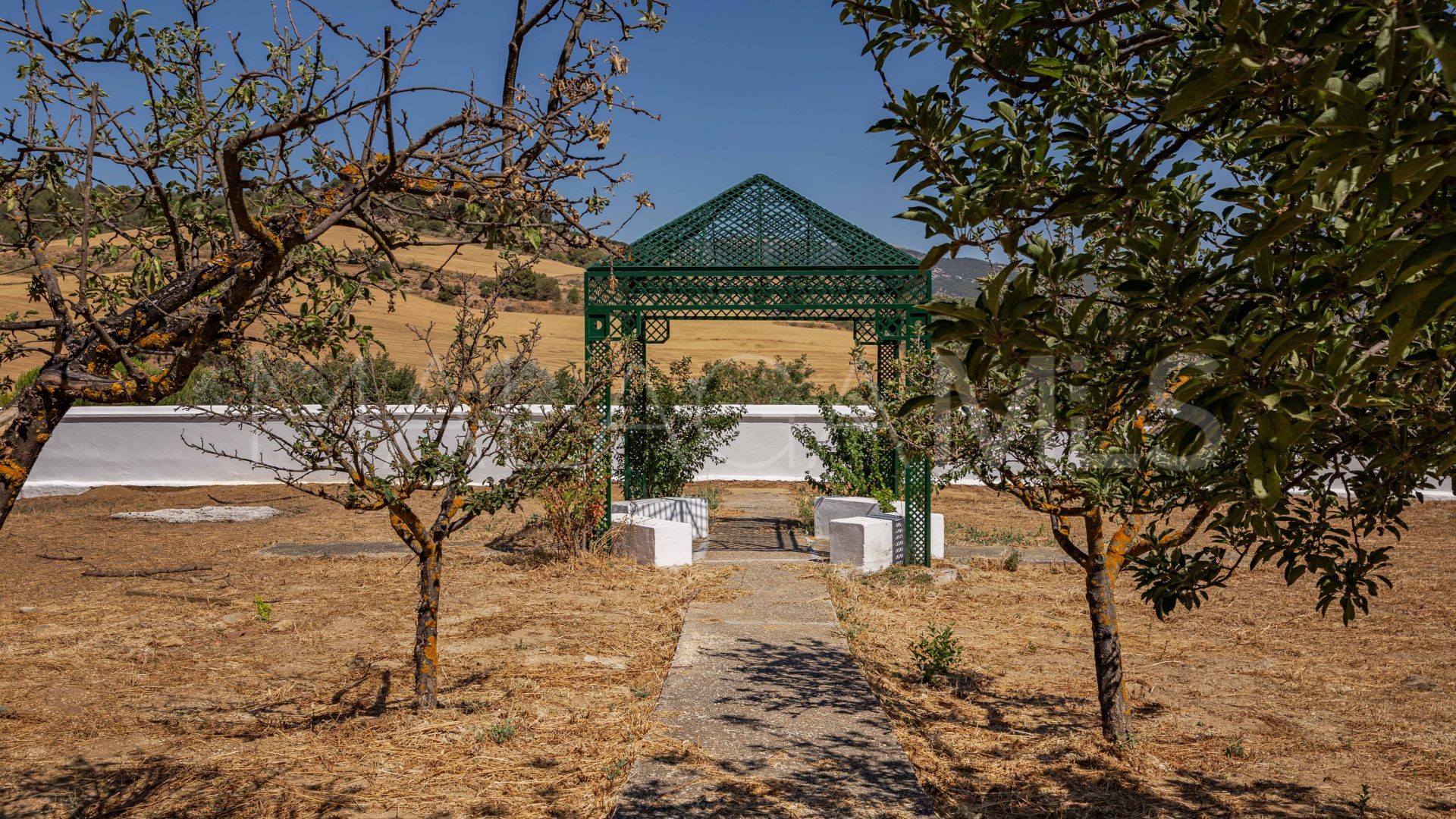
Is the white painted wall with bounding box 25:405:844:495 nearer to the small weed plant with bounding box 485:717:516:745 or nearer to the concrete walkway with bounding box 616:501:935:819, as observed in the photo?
the concrete walkway with bounding box 616:501:935:819

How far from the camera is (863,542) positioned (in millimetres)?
9430

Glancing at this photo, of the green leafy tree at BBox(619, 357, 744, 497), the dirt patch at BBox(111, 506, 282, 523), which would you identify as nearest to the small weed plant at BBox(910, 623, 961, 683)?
the green leafy tree at BBox(619, 357, 744, 497)

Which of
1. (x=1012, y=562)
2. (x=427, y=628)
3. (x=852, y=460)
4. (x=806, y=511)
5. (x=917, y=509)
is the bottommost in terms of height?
(x=1012, y=562)

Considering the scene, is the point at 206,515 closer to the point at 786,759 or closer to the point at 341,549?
the point at 341,549

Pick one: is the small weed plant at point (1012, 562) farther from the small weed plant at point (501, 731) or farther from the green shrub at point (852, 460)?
the small weed plant at point (501, 731)

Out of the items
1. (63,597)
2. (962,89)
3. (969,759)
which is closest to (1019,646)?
(969,759)

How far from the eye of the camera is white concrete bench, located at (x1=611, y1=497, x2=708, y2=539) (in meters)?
10.7

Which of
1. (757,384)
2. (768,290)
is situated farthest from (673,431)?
(757,384)

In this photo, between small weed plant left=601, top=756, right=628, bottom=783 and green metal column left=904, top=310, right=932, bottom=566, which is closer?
small weed plant left=601, top=756, right=628, bottom=783

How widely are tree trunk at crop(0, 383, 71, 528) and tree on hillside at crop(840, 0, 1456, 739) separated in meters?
2.56

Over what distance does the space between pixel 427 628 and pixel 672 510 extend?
636 centimetres

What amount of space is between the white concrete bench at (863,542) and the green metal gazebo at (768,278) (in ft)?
0.66

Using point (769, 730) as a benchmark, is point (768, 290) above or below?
above

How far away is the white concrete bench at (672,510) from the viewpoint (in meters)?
10.7
